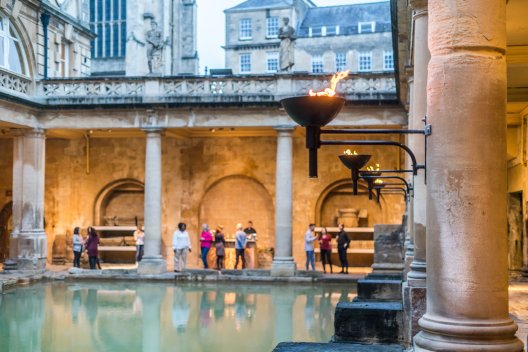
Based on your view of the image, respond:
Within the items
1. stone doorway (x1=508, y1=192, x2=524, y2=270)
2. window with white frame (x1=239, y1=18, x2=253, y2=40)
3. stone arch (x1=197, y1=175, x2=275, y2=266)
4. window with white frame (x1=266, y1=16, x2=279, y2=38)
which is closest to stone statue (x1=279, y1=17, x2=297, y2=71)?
stone arch (x1=197, y1=175, x2=275, y2=266)

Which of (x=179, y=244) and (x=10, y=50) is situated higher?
(x=10, y=50)

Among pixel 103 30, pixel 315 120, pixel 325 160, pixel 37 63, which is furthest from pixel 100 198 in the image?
pixel 103 30

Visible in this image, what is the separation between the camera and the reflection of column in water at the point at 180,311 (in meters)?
14.7

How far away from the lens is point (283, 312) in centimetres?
1661

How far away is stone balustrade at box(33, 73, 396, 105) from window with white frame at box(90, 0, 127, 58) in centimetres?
3376

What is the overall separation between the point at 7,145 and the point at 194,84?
370 inches

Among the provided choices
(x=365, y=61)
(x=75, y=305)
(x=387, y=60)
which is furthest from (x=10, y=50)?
(x=387, y=60)

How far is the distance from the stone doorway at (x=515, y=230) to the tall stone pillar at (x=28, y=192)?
47.1 ft

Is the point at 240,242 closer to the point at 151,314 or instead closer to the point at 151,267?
the point at 151,267

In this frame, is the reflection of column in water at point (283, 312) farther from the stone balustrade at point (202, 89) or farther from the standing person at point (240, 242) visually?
the stone balustrade at point (202, 89)

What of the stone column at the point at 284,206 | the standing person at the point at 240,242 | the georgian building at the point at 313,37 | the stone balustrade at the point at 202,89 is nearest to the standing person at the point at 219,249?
the standing person at the point at 240,242

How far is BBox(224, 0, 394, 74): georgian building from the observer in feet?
199

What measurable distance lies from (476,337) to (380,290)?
290 inches

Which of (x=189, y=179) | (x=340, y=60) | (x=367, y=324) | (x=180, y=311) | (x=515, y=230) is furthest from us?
(x=340, y=60)
